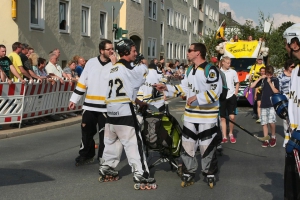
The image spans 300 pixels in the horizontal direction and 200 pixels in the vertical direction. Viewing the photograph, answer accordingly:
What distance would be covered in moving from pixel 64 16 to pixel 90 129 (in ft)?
55.2

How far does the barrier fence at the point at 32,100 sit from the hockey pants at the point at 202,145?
6466mm

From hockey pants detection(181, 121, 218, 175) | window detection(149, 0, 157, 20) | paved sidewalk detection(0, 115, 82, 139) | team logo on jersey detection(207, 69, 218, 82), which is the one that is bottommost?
paved sidewalk detection(0, 115, 82, 139)

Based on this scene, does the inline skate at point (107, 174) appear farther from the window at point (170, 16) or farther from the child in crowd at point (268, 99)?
the window at point (170, 16)

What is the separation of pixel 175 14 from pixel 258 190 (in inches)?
1843

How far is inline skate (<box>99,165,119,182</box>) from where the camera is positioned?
7.22m

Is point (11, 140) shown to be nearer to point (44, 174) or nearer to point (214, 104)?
point (44, 174)

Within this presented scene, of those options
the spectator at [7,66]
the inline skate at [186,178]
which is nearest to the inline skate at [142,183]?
the inline skate at [186,178]

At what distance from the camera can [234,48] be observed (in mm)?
23375

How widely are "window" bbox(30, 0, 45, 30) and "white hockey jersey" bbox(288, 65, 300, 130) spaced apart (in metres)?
17.6

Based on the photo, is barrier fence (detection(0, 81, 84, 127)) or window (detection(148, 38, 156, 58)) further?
window (detection(148, 38, 156, 58))

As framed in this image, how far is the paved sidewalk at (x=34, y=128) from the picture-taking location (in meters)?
12.0

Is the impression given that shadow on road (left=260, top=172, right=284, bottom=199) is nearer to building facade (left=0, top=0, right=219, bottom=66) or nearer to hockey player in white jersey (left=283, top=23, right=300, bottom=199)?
hockey player in white jersey (left=283, top=23, right=300, bottom=199)

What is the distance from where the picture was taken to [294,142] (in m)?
4.58

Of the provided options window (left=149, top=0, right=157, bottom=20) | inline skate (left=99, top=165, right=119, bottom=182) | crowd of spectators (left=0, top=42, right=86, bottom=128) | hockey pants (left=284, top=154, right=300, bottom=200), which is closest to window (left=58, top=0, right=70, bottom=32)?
crowd of spectators (left=0, top=42, right=86, bottom=128)
